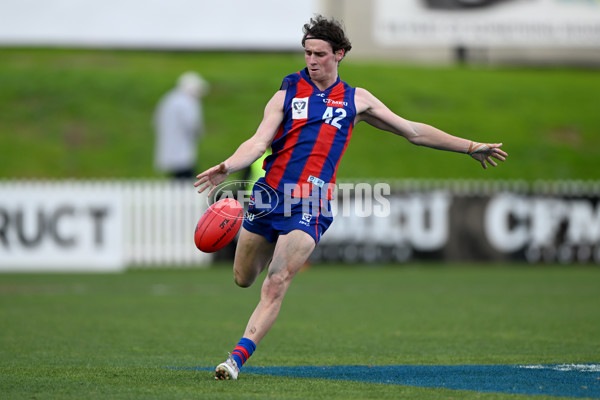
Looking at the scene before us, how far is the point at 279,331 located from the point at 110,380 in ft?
10.9

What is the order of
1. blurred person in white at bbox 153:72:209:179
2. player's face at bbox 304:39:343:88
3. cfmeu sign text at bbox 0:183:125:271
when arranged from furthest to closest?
blurred person in white at bbox 153:72:209:179
cfmeu sign text at bbox 0:183:125:271
player's face at bbox 304:39:343:88

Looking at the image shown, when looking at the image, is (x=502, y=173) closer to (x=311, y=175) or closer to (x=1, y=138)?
(x=1, y=138)

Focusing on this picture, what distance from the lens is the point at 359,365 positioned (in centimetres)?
739

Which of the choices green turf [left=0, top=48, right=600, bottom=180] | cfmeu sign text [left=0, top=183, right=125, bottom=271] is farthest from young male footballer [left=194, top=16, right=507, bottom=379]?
green turf [left=0, top=48, right=600, bottom=180]

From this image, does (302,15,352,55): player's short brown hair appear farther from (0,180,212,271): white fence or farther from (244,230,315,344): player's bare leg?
(0,180,212,271): white fence

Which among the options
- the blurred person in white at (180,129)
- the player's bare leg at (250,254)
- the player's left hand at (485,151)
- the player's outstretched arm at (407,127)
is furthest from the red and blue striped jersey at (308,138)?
the blurred person in white at (180,129)

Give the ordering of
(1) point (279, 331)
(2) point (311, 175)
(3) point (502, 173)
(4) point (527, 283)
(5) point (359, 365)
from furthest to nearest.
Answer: (3) point (502, 173)
(4) point (527, 283)
(1) point (279, 331)
(5) point (359, 365)
(2) point (311, 175)

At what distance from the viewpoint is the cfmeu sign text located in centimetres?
1716

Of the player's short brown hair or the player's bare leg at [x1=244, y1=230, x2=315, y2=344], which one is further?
the player's short brown hair

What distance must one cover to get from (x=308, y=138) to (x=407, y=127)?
2.40 feet

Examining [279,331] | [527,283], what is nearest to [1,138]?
[527,283]

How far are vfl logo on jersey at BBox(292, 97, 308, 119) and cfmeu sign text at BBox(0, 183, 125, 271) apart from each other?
35.9 ft

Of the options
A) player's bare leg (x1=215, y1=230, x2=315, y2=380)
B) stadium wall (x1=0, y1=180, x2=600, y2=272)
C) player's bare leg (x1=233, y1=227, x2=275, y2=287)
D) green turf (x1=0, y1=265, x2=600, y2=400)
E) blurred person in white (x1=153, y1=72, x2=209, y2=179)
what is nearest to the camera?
green turf (x1=0, y1=265, x2=600, y2=400)

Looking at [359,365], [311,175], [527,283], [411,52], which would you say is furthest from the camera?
[411,52]
